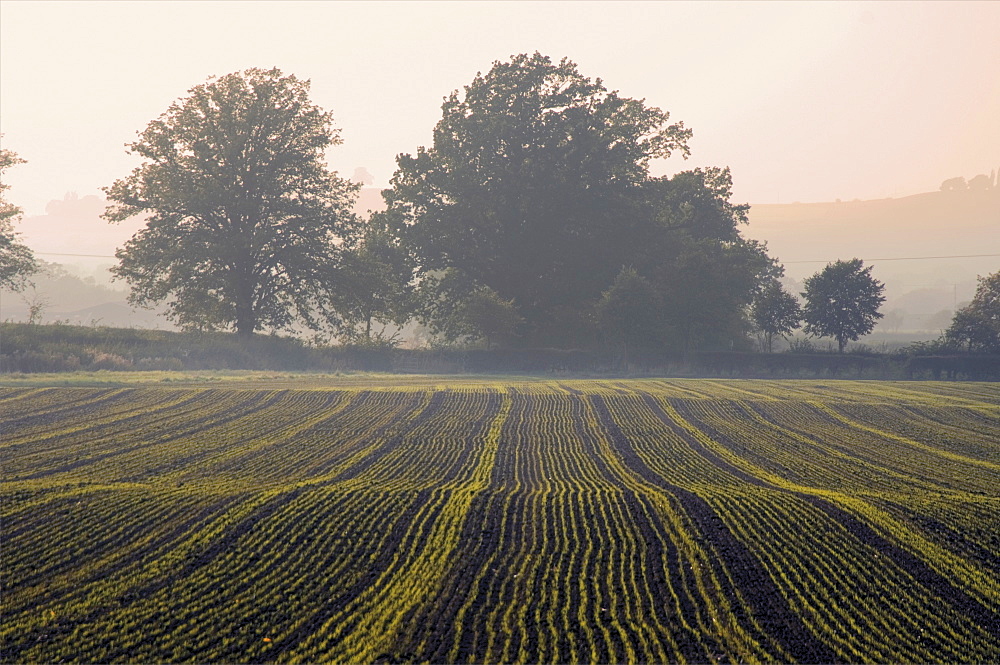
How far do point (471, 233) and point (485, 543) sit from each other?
5181 centimetres

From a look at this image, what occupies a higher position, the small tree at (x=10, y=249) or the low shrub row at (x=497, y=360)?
the small tree at (x=10, y=249)

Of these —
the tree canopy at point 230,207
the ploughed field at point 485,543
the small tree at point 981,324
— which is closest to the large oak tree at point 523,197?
the tree canopy at point 230,207

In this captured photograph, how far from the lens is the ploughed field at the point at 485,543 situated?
453 inches

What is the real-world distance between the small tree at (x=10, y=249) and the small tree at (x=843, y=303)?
6071 centimetres

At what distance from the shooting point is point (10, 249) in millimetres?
53656

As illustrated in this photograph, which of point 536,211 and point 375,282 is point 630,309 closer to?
point 536,211

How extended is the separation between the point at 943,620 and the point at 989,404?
29.9m

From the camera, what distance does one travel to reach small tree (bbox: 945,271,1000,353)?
65812 mm

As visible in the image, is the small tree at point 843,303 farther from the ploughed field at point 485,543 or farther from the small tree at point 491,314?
the ploughed field at point 485,543

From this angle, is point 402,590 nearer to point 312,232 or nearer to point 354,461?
point 354,461

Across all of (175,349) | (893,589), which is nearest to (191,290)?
(175,349)

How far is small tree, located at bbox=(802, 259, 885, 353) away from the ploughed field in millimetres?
44497

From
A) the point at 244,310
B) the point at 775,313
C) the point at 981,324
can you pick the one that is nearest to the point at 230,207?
the point at 244,310

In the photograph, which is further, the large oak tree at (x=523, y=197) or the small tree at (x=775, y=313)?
the small tree at (x=775, y=313)
